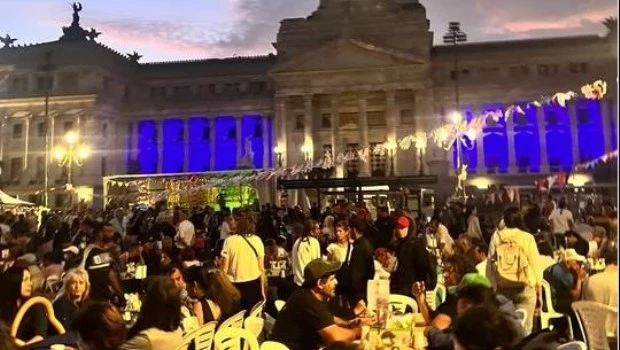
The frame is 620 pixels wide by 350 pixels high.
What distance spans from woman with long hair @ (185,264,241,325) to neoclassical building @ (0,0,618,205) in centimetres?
3424

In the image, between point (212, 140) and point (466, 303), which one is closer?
point (466, 303)

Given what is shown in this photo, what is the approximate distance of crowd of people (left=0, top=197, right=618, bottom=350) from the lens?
3424mm

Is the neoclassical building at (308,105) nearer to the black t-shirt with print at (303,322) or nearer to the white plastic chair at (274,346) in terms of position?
the black t-shirt with print at (303,322)

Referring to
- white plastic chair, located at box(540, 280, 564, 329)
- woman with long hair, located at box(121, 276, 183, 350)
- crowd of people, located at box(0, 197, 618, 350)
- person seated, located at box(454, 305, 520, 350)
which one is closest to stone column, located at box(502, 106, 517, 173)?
crowd of people, located at box(0, 197, 618, 350)

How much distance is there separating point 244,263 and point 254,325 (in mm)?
2020

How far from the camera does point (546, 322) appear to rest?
734 centimetres

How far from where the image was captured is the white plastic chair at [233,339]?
497cm

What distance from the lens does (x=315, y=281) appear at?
4.83m

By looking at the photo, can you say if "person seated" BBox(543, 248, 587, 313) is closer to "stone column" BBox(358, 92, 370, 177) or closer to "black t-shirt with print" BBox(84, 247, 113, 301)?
"black t-shirt with print" BBox(84, 247, 113, 301)

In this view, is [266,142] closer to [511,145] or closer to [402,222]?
[511,145]

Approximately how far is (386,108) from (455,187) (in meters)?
13.2

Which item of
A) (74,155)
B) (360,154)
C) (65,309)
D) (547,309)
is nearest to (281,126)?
(360,154)

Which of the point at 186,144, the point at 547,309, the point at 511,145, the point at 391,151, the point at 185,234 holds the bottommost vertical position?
the point at 547,309

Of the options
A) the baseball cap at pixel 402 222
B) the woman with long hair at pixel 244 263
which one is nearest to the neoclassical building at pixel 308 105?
the baseball cap at pixel 402 222
